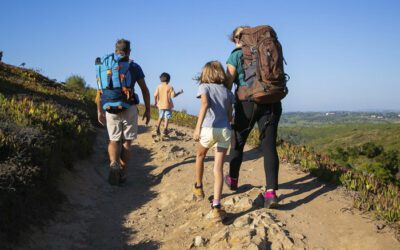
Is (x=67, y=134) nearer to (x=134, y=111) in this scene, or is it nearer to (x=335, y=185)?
(x=134, y=111)

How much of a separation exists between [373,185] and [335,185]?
0.56 m

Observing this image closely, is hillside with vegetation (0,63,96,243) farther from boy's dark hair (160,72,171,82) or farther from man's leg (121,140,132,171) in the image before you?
boy's dark hair (160,72,171,82)

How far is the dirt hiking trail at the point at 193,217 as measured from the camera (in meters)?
4.53

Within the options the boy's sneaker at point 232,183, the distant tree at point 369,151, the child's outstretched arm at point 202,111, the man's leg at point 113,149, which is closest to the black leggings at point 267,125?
the child's outstretched arm at point 202,111

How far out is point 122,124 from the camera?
23.2 ft

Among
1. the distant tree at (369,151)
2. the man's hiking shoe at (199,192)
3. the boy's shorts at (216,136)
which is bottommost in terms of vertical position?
the distant tree at (369,151)

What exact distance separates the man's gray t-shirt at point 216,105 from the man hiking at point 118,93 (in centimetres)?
196

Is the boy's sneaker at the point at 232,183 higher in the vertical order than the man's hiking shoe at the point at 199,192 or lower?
higher

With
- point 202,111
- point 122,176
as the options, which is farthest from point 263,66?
point 122,176

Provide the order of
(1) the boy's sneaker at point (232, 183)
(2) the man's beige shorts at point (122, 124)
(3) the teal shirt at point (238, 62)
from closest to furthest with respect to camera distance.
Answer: (3) the teal shirt at point (238, 62) < (1) the boy's sneaker at point (232, 183) < (2) the man's beige shorts at point (122, 124)

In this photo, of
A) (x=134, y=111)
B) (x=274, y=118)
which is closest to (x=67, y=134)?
(x=134, y=111)

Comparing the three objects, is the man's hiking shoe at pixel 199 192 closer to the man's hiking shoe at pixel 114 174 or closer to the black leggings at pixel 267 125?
the black leggings at pixel 267 125

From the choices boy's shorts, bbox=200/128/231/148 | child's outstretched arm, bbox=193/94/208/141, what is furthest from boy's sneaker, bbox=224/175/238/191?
child's outstretched arm, bbox=193/94/208/141

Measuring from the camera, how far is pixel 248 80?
5.21 meters
